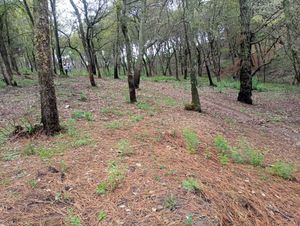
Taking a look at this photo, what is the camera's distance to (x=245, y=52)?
45.5 ft

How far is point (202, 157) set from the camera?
228 inches

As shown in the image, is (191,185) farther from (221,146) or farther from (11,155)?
(11,155)

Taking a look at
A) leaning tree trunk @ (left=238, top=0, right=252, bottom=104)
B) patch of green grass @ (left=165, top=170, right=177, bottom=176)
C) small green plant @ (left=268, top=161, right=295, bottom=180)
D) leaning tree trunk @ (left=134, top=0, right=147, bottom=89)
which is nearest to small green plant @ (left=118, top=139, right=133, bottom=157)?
patch of green grass @ (left=165, top=170, right=177, bottom=176)

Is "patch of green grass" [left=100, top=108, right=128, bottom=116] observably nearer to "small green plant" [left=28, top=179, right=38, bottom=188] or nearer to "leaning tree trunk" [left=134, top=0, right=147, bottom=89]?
"small green plant" [left=28, top=179, right=38, bottom=188]

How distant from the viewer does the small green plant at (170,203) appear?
3724 millimetres

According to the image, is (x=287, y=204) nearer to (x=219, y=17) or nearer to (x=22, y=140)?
(x=22, y=140)

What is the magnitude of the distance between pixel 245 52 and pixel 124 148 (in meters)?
10.2

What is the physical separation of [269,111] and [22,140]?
34.3 feet

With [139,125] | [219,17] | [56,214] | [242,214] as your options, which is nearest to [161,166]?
[242,214]

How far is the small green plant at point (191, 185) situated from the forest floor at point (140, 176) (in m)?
0.01

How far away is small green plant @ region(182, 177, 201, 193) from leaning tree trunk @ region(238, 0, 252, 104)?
429 inches

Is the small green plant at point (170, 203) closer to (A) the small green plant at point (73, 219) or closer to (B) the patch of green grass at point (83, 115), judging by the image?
(A) the small green plant at point (73, 219)

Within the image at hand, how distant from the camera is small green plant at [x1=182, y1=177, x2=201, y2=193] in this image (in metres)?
4.15

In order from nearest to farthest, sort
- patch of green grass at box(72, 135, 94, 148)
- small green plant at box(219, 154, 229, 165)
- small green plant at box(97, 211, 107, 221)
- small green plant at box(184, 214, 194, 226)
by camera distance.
A: 1. small green plant at box(184, 214, 194, 226)
2. small green plant at box(97, 211, 107, 221)
3. small green plant at box(219, 154, 229, 165)
4. patch of green grass at box(72, 135, 94, 148)
